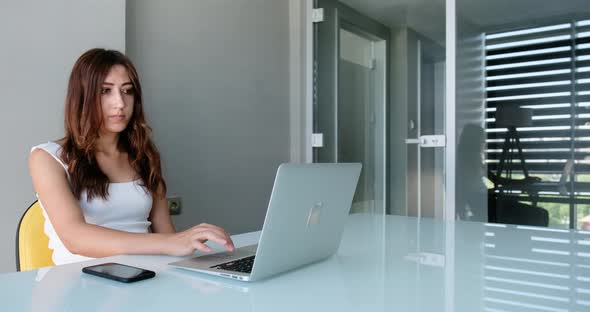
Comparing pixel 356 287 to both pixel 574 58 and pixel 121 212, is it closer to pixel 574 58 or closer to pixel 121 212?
pixel 121 212

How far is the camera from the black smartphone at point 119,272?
0.91 meters

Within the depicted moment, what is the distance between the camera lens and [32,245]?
1.41 m

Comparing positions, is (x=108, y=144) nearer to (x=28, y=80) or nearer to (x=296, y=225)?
(x=28, y=80)

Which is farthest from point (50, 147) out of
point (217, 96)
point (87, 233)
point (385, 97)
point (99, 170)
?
point (385, 97)

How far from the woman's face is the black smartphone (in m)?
0.85

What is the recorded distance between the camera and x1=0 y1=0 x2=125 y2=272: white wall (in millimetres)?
2170

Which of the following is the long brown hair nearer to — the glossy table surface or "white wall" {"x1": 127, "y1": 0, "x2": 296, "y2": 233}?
the glossy table surface

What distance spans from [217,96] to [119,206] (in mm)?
1744

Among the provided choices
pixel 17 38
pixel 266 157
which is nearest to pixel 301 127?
pixel 266 157

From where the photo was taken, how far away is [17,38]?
220cm

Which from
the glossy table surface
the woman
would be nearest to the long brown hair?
the woman

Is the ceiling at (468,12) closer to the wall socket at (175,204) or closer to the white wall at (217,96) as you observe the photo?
the white wall at (217,96)

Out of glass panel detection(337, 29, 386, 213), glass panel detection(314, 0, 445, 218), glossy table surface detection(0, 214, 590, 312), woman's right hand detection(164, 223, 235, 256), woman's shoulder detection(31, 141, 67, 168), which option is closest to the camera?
glossy table surface detection(0, 214, 590, 312)

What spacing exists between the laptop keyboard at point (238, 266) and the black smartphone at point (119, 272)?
0.44 ft
